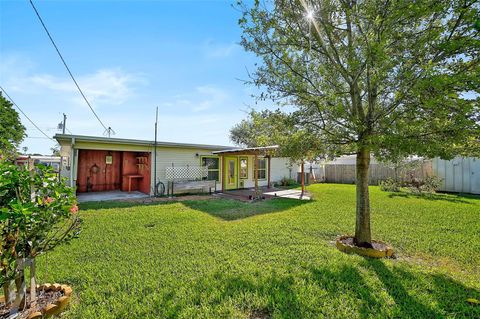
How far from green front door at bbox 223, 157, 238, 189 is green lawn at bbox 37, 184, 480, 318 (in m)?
6.96

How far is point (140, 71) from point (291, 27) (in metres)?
7.14

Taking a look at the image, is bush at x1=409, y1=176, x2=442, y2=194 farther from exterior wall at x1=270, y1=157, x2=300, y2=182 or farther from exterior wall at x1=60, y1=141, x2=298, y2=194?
exterior wall at x1=270, y1=157, x2=300, y2=182

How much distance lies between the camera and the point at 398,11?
294 centimetres

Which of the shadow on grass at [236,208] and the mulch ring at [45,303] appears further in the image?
the shadow on grass at [236,208]

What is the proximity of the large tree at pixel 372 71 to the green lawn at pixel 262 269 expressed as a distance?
3.82 feet

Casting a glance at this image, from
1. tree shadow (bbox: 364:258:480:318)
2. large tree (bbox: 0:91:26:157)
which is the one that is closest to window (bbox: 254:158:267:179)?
tree shadow (bbox: 364:258:480:318)

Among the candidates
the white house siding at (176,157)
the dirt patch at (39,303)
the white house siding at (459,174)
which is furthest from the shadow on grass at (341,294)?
the white house siding at (459,174)

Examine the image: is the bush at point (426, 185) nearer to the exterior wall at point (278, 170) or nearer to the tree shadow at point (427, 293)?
the exterior wall at point (278, 170)

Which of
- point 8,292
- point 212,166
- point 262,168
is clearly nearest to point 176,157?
point 212,166

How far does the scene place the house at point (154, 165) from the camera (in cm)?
1094

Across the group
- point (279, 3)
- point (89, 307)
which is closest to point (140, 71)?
point (279, 3)

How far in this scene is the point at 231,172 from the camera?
13.7m

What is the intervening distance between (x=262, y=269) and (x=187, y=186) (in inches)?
332

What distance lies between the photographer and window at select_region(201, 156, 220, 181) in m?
12.8
